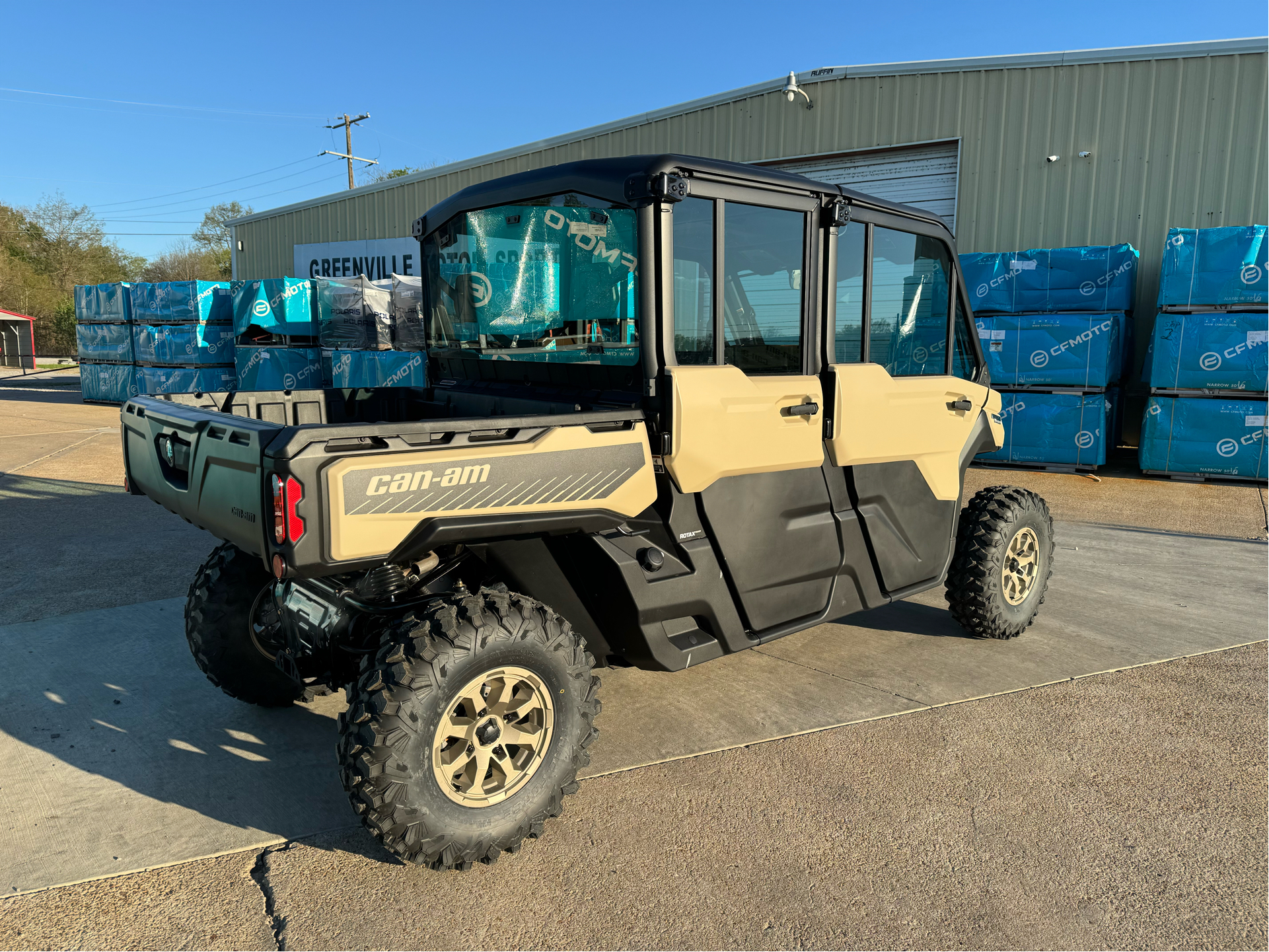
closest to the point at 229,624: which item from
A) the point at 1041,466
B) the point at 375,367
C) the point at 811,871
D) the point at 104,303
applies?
the point at 811,871

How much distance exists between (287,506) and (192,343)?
54.9ft

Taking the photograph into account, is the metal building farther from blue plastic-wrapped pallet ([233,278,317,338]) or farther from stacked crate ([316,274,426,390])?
blue plastic-wrapped pallet ([233,278,317,338])

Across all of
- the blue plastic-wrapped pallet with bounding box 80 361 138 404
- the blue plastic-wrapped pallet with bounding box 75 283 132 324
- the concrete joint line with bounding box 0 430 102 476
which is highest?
the blue plastic-wrapped pallet with bounding box 75 283 132 324

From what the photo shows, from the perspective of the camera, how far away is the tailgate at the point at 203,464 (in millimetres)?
2551

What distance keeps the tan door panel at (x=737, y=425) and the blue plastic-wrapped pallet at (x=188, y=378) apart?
16.0 metres

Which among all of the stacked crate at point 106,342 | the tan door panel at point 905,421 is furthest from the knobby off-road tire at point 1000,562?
the stacked crate at point 106,342

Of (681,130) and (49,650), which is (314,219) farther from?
(49,650)

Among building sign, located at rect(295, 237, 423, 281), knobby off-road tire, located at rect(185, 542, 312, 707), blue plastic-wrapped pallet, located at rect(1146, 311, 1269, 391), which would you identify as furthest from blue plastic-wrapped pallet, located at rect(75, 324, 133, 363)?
blue plastic-wrapped pallet, located at rect(1146, 311, 1269, 391)

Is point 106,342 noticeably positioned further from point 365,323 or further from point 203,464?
point 203,464

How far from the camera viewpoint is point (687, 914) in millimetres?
2570

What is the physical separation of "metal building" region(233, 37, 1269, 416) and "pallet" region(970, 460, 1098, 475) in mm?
2154

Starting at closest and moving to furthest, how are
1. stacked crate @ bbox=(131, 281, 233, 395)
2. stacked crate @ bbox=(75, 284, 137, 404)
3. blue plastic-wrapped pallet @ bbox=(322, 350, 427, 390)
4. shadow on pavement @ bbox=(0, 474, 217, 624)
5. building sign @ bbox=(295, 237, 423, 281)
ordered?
shadow on pavement @ bbox=(0, 474, 217, 624), blue plastic-wrapped pallet @ bbox=(322, 350, 427, 390), stacked crate @ bbox=(131, 281, 233, 395), stacked crate @ bbox=(75, 284, 137, 404), building sign @ bbox=(295, 237, 423, 281)

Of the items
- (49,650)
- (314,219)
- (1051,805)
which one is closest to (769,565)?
(1051,805)

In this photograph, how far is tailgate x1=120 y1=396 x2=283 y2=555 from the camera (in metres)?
2.55
